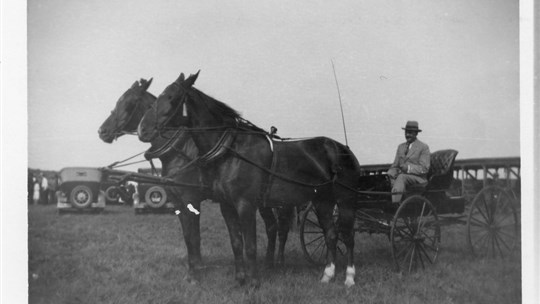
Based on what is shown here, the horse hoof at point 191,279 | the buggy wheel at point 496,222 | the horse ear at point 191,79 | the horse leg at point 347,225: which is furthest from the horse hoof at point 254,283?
the buggy wheel at point 496,222

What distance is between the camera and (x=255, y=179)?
5145mm

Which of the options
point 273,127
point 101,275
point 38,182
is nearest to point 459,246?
point 273,127

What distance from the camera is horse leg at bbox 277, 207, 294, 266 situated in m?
5.75

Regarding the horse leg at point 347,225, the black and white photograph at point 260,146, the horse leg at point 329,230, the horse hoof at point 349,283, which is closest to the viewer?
the black and white photograph at point 260,146

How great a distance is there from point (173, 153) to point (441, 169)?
337 cm

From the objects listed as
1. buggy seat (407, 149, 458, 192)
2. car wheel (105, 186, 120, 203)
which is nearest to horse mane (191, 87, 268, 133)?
Result: car wheel (105, 186, 120, 203)

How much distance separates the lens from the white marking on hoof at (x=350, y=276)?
17.7ft

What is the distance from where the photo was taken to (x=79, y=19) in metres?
4.91

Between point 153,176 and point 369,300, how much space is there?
8.94 feet

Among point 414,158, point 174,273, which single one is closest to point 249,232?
point 174,273

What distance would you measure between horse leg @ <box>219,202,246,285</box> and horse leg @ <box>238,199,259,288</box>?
75 mm

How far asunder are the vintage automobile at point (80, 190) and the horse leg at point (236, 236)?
4.54 feet

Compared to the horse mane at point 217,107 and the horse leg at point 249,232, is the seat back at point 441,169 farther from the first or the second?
the horse mane at point 217,107

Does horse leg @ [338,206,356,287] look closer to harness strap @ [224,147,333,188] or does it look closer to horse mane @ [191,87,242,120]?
harness strap @ [224,147,333,188]
